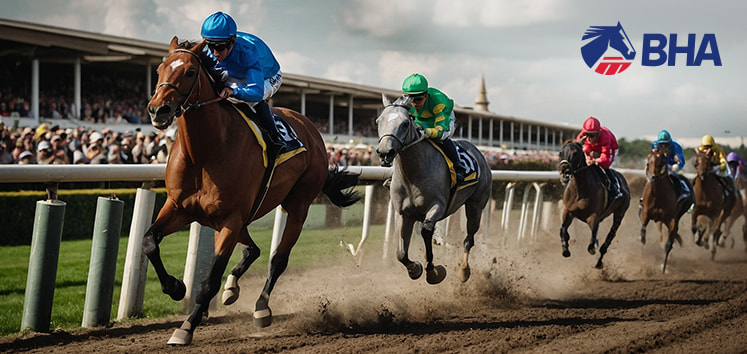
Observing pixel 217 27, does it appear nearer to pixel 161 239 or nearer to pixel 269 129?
pixel 269 129

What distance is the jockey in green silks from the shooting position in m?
5.76

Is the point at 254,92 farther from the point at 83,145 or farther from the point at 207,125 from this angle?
the point at 83,145

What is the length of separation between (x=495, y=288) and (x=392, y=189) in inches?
56.2

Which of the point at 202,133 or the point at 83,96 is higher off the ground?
the point at 83,96

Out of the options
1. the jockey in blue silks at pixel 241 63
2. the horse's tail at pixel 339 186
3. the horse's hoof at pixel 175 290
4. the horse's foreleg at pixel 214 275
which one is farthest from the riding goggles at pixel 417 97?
the horse's hoof at pixel 175 290

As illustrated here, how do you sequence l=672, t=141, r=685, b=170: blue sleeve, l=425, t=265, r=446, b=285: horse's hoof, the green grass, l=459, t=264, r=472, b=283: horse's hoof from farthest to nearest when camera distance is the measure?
1. l=672, t=141, r=685, b=170: blue sleeve
2. l=459, t=264, r=472, b=283: horse's hoof
3. l=425, t=265, r=446, b=285: horse's hoof
4. the green grass

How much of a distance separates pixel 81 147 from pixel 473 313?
21.6ft

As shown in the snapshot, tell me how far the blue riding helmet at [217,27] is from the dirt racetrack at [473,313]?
5.76ft

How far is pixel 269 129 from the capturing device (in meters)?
4.53

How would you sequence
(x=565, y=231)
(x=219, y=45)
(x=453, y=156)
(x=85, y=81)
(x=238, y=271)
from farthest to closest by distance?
(x=85, y=81), (x=565, y=231), (x=453, y=156), (x=238, y=271), (x=219, y=45)

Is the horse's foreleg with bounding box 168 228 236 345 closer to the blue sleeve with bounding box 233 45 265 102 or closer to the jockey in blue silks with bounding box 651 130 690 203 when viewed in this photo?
the blue sleeve with bounding box 233 45 265 102

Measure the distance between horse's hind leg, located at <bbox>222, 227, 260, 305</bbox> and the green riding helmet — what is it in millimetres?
1780

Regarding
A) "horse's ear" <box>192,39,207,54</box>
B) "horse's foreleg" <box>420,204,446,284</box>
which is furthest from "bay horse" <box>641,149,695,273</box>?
"horse's ear" <box>192,39,207,54</box>

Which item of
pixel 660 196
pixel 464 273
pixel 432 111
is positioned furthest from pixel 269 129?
pixel 660 196
